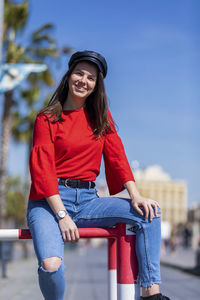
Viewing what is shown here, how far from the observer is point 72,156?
324 cm

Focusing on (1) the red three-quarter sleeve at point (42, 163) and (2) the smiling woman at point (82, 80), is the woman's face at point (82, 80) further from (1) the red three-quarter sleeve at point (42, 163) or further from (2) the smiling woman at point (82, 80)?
(1) the red three-quarter sleeve at point (42, 163)

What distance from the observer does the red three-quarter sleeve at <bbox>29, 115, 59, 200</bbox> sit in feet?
9.98

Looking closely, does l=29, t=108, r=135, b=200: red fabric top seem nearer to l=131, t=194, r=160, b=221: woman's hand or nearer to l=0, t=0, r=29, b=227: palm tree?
l=131, t=194, r=160, b=221: woman's hand

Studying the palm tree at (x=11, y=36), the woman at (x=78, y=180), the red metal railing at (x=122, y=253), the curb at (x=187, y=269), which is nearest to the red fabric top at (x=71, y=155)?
the woman at (x=78, y=180)

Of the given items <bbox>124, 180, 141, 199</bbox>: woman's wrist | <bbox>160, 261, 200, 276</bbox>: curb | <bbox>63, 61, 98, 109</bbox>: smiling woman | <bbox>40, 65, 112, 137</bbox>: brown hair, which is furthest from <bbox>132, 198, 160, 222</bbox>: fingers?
<bbox>160, 261, 200, 276</bbox>: curb

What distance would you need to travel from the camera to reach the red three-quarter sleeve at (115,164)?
3.31m

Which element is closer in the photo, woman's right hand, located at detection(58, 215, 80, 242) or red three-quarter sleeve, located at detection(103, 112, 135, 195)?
woman's right hand, located at detection(58, 215, 80, 242)

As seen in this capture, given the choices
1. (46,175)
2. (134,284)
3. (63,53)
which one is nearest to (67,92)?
(46,175)

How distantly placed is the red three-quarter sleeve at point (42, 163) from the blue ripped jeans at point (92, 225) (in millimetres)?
87

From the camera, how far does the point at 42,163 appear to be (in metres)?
3.10

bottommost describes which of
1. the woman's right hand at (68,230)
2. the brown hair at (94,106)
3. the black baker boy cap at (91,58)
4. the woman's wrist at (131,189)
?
the woman's right hand at (68,230)

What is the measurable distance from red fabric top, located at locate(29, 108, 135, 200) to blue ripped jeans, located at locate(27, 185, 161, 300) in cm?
15

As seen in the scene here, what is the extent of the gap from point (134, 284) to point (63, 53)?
62.8ft

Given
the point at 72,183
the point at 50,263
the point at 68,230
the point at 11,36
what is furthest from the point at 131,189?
the point at 11,36
